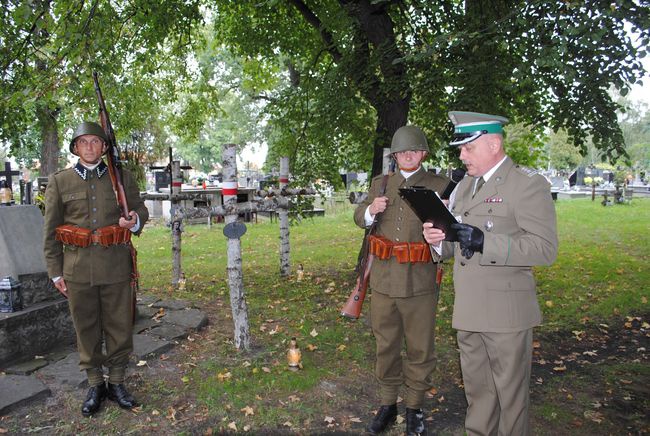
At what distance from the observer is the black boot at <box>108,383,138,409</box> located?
441 centimetres

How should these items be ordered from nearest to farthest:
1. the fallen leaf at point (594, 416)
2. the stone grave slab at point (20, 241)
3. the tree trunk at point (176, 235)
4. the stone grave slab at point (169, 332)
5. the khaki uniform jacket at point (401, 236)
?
the khaki uniform jacket at point (401, 236), the fallen leaf at point (594, 416), the stone grave slab at point (20, 241), the stone grave slab at point (169, 332), the tree trunk at point (176, 235)

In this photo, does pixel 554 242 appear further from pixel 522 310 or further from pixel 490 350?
pixel 490 350

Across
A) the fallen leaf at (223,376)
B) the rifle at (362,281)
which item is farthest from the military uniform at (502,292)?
the fallen leaf at (223,376)

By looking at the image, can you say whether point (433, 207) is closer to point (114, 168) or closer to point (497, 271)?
point (497, 271)

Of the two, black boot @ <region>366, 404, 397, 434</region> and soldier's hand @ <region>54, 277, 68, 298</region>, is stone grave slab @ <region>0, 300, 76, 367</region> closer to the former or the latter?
soldier's hand @ <region>54, 277, 68, 298</region>

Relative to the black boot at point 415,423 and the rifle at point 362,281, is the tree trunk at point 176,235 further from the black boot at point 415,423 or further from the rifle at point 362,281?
the black boot at point 415,423

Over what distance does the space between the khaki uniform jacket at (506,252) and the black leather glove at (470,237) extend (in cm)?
3

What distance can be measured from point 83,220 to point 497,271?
3.48 meters

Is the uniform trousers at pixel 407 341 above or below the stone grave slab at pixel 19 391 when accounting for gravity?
above

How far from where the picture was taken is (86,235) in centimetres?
422

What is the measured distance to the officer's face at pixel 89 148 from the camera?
4.28 m

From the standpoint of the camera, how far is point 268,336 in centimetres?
636

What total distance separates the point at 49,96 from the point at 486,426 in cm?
669

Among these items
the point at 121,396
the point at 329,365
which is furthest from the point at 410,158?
the point at 121,396
